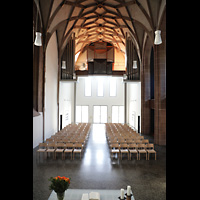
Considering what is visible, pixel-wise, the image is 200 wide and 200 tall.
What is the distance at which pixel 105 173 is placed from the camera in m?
7.24

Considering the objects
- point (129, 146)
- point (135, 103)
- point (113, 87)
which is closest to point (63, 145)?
point (129, 146)

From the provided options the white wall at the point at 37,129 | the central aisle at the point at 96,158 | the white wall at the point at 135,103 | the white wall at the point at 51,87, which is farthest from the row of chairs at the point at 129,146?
the white wall at the point at 135,103

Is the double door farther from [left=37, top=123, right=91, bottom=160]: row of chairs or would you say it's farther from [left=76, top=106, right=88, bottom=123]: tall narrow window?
[left=37, top=123, right=91, bottom=160]: row of chairs

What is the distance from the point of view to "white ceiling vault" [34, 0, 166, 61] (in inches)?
488

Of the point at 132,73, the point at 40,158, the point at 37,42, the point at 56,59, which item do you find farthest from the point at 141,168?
the point at 56,59

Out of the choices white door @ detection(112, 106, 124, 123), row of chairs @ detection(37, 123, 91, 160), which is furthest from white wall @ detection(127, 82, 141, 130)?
row of chairs @ detection(37, 123, 91, 160)

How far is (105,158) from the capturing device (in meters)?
9.38

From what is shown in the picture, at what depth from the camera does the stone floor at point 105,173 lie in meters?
5.76

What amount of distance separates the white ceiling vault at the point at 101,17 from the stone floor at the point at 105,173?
29.5 ft

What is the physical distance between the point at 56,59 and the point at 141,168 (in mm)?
13180

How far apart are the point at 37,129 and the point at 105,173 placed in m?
6.77

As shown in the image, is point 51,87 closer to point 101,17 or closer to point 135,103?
point 101,17

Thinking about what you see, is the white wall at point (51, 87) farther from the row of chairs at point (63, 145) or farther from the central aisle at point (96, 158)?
the central aisle at point (96, 158)
